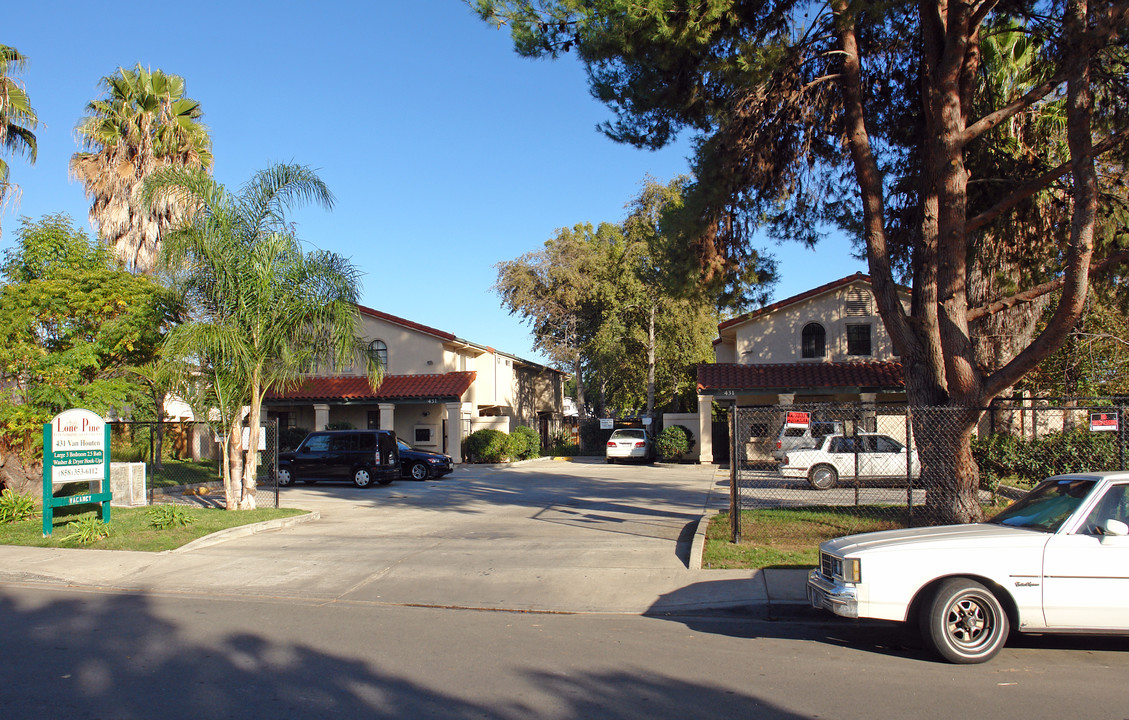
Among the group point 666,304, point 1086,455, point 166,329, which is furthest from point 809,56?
point 666,304

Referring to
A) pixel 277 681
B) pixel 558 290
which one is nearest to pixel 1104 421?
pixel 277 681

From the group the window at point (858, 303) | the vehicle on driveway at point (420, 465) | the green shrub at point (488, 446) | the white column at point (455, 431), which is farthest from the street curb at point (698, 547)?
the white column at point (455, 431)

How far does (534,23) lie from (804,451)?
42.7 ft

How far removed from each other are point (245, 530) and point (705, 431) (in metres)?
21.0

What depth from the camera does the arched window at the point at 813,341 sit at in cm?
3027

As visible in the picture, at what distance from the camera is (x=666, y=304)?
120ft

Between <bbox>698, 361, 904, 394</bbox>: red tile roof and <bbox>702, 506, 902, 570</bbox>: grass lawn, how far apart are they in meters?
14.2

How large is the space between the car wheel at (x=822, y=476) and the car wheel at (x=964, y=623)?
46.0 ft

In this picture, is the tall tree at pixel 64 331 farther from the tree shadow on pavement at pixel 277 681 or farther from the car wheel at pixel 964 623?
the car wheel at pixel 964 623

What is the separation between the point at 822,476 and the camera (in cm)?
2023

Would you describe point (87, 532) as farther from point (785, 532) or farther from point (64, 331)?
point (785, 532)

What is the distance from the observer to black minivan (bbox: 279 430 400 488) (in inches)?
908

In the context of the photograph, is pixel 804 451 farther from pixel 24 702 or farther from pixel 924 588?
pixel 24 702

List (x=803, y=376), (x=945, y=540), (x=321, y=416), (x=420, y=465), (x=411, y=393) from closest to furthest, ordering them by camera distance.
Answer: (x=945, y=540) → (x=420, y=465) → (x=803, y=376) → (x=411, y=393) → (x=321, y=416)
